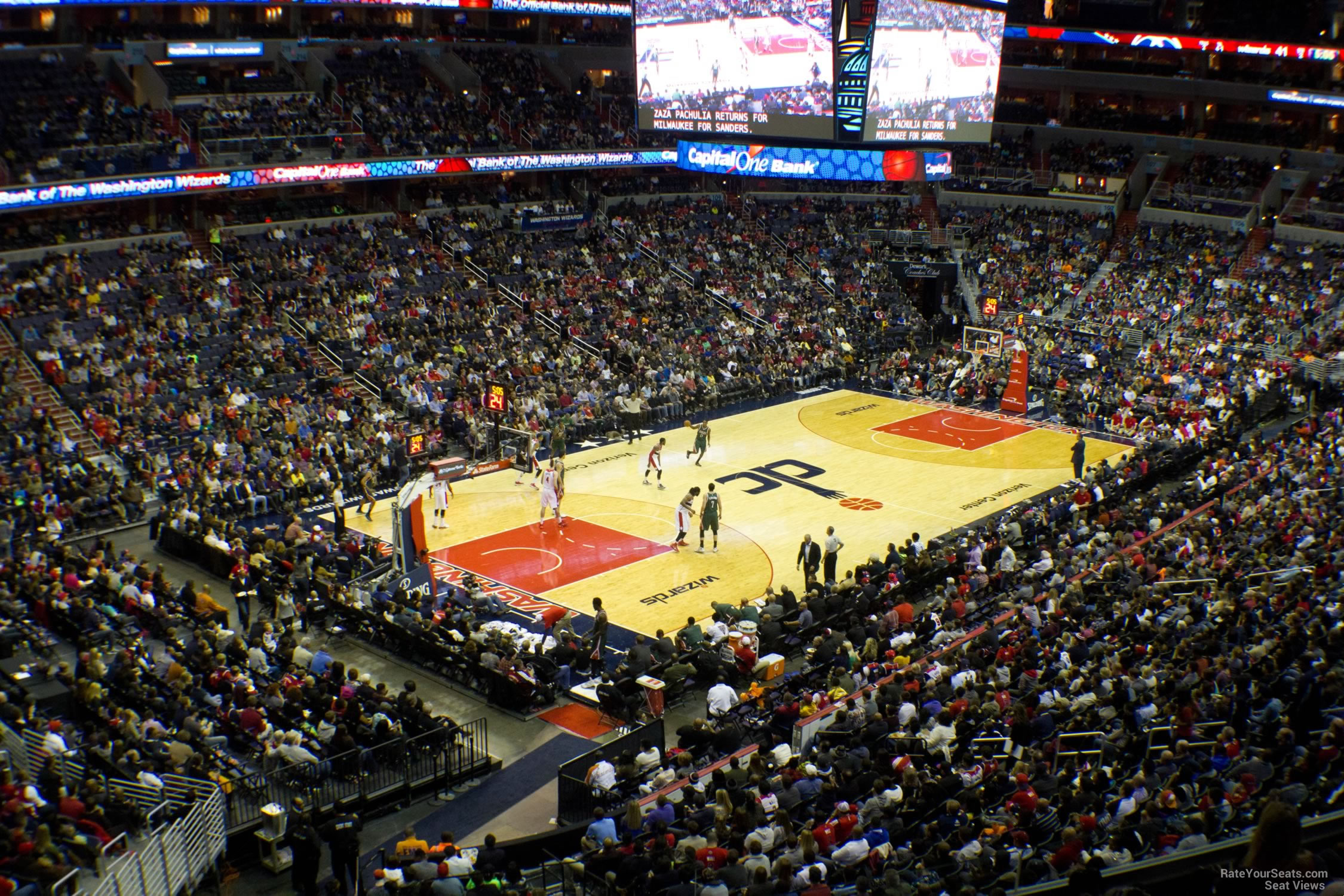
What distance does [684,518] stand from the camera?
26297mm

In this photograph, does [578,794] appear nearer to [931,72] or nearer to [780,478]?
[780,478]

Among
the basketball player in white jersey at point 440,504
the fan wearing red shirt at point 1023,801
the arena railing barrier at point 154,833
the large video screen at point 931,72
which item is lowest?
the basketball player in white jersey at point 440,504

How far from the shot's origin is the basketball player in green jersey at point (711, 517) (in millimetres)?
25703

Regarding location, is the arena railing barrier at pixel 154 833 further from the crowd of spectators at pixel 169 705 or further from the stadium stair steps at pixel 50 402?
the stadium stair steps at pixel 50 402

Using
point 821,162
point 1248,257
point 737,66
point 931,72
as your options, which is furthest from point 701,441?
point 1248,257

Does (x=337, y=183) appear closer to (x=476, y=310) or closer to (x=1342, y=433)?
(x=476, y=310)

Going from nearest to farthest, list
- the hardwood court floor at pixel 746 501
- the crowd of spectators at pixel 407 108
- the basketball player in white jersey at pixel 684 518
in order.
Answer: the hardwood court floor at pixel 746 501 < the basketball player in white jersey at pixel 684 518 < the crowd of spectators at pixel 407 108

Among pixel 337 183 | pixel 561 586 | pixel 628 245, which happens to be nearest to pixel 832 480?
pixel 561 586

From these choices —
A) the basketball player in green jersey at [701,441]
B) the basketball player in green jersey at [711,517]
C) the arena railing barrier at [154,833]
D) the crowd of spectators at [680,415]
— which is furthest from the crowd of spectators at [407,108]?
the arena railing barrier at [154,833]

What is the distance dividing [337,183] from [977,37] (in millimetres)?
23725

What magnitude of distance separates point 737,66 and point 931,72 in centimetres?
516

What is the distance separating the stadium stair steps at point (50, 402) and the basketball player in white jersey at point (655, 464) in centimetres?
1304

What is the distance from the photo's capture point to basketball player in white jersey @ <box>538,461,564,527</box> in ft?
88.4

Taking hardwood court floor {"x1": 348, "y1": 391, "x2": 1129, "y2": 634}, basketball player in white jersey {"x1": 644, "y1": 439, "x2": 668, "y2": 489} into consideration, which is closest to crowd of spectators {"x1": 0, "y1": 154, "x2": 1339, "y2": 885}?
hardwood court floor {"x1": 348, "y1": 391, "x2": 1129, "y2": 634}
